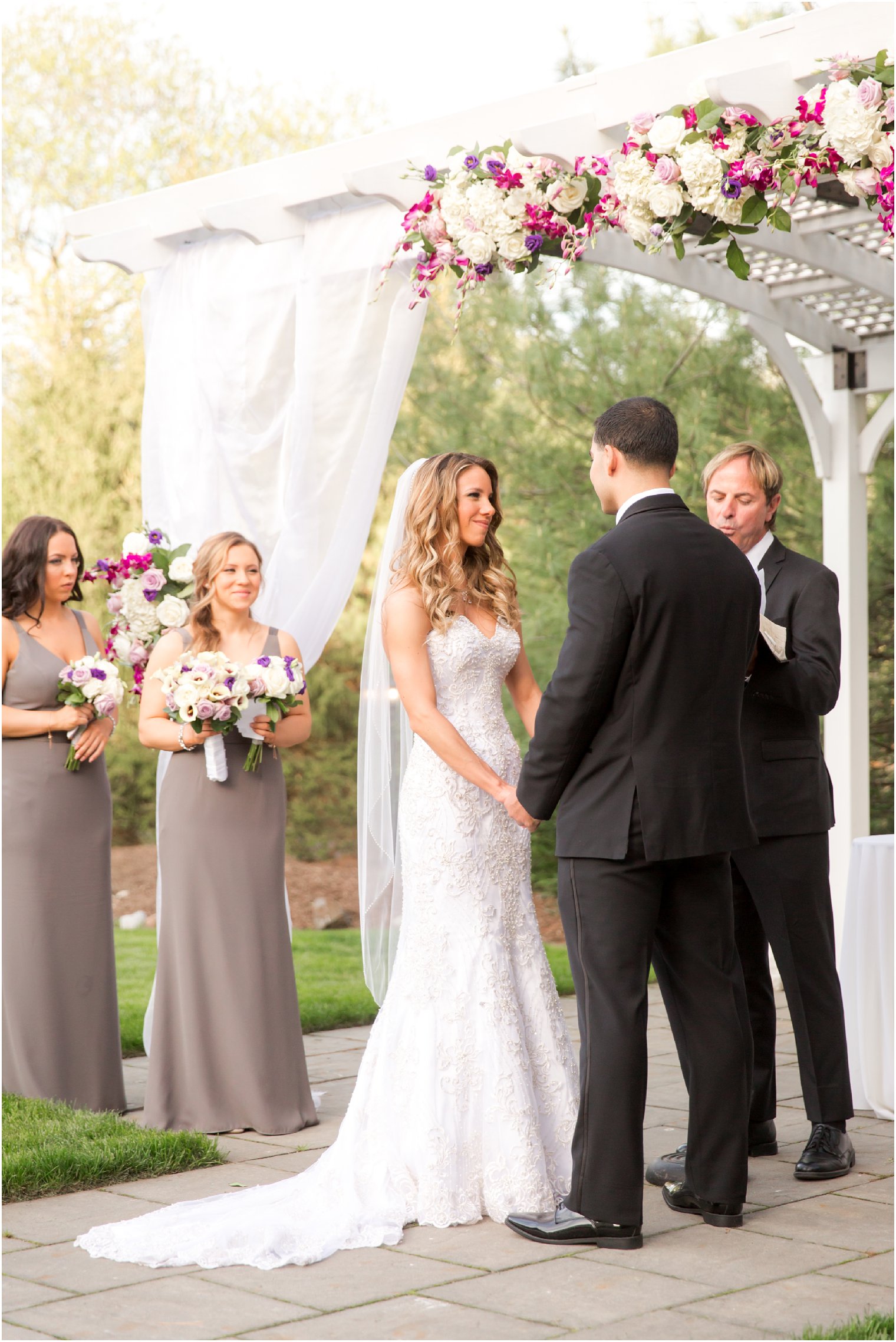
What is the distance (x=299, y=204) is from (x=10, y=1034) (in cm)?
298

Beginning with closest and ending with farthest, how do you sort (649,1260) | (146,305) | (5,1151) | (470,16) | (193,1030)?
(649,1260)
(5,1151)
(193,1030)
(146,305)
(470,16)

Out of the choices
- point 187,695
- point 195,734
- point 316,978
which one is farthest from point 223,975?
point 316,978

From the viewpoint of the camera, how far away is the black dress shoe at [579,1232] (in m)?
3.46

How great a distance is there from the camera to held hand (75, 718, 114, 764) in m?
5.11

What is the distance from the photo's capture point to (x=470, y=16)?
13625 mm

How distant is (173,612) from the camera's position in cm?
512

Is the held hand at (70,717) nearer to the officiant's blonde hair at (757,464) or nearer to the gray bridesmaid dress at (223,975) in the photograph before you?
the gray bridesmaid dress at (223,975)

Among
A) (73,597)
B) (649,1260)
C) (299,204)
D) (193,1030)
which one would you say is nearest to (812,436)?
(299,204)

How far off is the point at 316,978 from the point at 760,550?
4.91 metres

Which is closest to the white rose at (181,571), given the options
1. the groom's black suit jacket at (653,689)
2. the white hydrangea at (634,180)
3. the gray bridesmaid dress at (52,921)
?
the gray bridesmaid dress at (52,921)

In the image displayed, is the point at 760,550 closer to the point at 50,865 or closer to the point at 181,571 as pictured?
the point at 181,571

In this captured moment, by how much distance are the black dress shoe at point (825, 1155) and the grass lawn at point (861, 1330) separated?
1142mm

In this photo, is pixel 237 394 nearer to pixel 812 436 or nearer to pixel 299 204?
pixel 299 204

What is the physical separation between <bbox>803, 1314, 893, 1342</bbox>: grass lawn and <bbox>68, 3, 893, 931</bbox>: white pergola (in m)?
2.94
